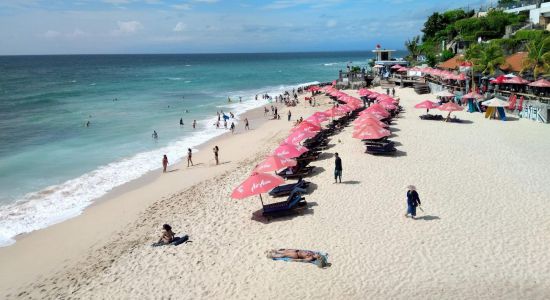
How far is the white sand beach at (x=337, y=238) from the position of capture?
8.97m

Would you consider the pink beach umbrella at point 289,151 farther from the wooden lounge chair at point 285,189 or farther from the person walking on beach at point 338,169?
the person walking on beach at point 338,169

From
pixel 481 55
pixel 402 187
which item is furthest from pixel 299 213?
pixel 481 55

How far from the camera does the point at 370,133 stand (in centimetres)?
1720

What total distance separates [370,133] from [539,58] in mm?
15859

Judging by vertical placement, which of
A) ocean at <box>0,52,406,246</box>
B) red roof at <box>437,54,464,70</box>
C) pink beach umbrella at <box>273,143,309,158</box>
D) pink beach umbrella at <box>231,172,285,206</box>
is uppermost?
red roof at <box>437,54,464,70</box>

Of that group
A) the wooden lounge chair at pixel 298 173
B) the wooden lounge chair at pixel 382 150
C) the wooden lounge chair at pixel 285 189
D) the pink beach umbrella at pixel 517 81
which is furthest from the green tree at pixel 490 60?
the wooden lounge chair at pixel 285 189

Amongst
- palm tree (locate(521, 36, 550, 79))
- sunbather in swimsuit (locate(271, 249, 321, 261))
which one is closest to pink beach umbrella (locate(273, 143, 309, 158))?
sunbather in swimsuit (locate(271, 249, 321, 261))

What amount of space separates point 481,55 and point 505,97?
6.45 m

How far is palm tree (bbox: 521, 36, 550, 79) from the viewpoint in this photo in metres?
25.2

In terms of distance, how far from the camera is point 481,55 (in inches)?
1228

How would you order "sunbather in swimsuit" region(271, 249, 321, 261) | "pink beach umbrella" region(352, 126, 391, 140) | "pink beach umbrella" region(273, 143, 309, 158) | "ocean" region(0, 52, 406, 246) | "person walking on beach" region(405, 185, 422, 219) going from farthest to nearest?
"pink beach umbrella" region(352, 126, 391, 140)
"ocean" region(0, 52, 406, 246)
"pink beach umbrella" region(273, 143, 309, 158)
"person walking on beach" region(405, 185, 422, 219)
"sunbather in swimsuit" region(271, 249, 321, 261)

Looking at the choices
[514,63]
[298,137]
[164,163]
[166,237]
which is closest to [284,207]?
[166,237]

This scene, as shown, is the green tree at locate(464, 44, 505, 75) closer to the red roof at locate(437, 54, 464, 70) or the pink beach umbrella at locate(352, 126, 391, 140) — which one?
the red roof at locate(437, 54, 464, 70)

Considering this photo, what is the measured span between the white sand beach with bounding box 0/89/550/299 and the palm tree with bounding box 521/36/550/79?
32.6ft
